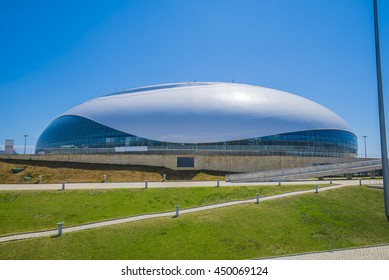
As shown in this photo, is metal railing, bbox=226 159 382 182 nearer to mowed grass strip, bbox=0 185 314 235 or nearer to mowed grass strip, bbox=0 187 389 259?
mowed grass strip, bbox=0 185 314 235

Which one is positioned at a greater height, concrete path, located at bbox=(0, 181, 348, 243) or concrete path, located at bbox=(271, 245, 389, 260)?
concrete path, located at bbox=(0, 181, 348, 243)

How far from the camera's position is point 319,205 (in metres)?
22.6

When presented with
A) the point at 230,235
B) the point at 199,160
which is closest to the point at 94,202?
the point at 230,235

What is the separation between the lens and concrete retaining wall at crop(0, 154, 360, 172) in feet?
136

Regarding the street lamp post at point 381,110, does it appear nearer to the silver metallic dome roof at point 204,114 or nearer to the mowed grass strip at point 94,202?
the mowed grass strip at point 94,202

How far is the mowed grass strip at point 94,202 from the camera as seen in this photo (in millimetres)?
19234

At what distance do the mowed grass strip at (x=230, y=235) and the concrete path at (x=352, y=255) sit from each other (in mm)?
827

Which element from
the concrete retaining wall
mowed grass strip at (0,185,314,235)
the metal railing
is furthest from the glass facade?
mowed grass strip at (0,185,314,235)

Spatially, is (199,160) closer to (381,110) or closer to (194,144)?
(194,144)

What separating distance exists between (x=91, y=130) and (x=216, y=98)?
21.0m

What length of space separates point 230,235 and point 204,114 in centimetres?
3197

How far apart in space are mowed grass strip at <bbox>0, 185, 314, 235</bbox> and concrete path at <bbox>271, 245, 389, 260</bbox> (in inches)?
378

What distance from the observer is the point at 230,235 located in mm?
16969

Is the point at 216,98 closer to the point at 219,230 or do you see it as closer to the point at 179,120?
the point at 179,120
